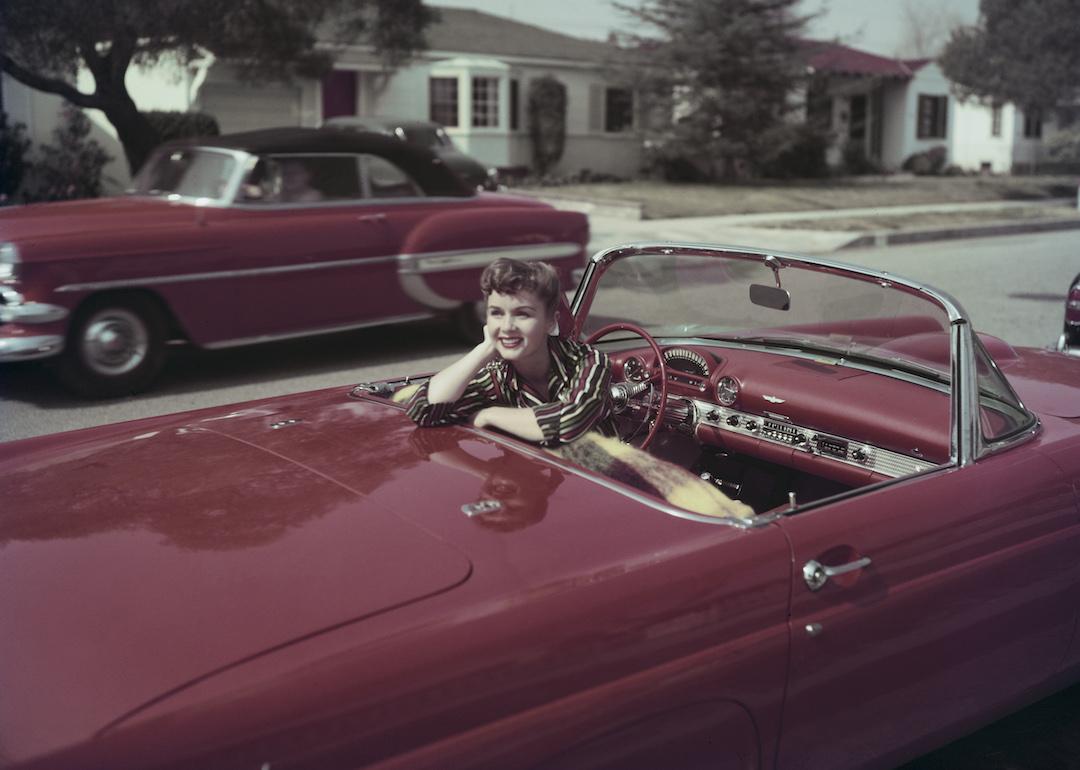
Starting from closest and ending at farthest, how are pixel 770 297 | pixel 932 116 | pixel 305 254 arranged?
pixel 770 297 → pixel 305 254 → pixel 932 116

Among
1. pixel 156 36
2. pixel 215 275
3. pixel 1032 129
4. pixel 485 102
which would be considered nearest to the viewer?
pixel 215 275

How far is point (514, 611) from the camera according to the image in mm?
1958

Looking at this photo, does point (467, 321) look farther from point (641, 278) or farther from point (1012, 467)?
point (1012, 467)

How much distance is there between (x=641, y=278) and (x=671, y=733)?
5.98ft

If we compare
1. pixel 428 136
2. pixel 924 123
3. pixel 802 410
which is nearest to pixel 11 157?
pixel 428 136

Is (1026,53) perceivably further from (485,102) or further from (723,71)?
(485,102)

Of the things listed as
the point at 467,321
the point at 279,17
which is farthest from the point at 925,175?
the point at 467,321

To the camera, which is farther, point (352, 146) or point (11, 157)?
point (11, 157)

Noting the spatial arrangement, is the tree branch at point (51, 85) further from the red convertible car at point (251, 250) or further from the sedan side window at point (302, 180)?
the sedan side window at point (302, 180)

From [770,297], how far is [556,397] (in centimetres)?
73

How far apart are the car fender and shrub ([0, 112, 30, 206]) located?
41.9 feet

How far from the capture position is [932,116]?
40.0 metres

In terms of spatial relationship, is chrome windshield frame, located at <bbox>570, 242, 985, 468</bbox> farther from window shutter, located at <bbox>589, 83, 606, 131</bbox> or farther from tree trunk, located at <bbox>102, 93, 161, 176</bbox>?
window shutter, located at <bbox>589, 83, 606, 131</bbox>

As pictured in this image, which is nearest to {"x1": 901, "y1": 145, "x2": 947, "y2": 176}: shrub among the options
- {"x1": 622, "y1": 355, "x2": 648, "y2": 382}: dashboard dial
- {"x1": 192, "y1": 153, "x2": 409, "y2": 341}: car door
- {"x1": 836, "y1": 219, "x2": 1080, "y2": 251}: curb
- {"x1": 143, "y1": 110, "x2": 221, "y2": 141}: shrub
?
{"x1": 836, "y1": 219, "x2": 1080, "y2": 251}: curb
